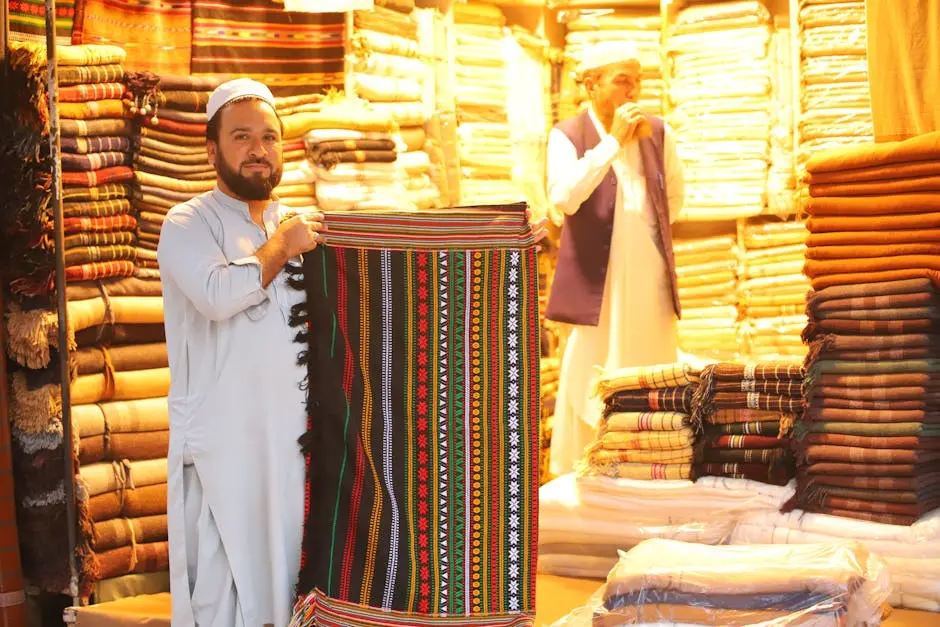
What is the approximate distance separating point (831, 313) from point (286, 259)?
5.42 feet

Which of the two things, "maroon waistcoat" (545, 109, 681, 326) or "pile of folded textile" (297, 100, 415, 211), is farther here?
"maroon waistcoat" (545, 109, 681, 326)

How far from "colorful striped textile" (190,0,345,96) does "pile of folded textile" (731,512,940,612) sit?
105 inches

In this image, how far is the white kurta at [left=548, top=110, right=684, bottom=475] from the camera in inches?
197

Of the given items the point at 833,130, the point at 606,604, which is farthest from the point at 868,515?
the point at 833,130

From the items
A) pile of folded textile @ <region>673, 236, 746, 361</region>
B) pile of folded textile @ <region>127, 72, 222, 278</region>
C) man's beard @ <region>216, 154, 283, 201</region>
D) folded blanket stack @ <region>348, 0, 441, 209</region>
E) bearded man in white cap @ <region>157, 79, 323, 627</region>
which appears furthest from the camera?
pile of folded textile @ <region>673, 236, 746, 361</region>

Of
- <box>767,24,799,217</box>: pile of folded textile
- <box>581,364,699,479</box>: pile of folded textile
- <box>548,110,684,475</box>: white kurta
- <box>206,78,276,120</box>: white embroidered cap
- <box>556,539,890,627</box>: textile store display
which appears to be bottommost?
<box>556,539,890,627</box>: textile store display

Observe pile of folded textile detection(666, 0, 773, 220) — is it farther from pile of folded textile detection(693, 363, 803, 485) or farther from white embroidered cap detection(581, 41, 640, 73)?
pile of folded textile detection(693, 363, 803, 485)

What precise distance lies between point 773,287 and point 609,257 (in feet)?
6.20

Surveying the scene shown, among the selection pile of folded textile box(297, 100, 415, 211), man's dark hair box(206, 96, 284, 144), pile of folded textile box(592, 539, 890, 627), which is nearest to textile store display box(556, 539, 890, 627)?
pile of folded textile box(592, 539, 890, 627)

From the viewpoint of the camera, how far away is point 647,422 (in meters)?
3.88

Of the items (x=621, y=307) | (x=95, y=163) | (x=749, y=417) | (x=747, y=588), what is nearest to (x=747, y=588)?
(x=747, y=588)

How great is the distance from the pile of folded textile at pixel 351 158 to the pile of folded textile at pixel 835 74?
Result: 8.21ft

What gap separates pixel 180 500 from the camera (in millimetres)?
3193

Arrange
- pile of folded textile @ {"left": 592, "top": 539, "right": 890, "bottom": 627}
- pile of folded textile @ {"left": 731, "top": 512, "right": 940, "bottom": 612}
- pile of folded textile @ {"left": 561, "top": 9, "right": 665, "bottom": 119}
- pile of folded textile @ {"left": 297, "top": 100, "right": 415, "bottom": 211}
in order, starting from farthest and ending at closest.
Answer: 1. pile of folded textile @ {"left": 561, "top": 9, "right": 665, "bottom": 119}
2. pile of folded textile @ {"left": 297, "top": 100, "right": 415, "bottom": 211}
3. pile of folded textile @ {"left": 731, "top": 512, "right": 940, "bottom": 612}
4. pile of folded textile @ {"left": 592, "top": 539, "right": 890, "bottom": 627}
